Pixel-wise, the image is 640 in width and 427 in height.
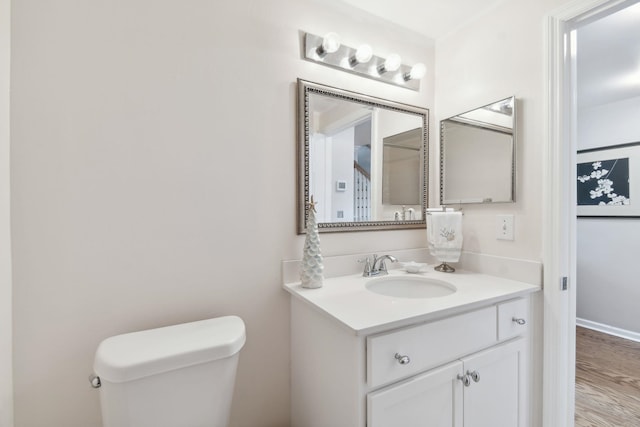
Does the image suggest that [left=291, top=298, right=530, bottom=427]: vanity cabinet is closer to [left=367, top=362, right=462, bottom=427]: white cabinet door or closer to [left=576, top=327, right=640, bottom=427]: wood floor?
[left=367, top=362, right=462, bottom=427]: white cabinet door

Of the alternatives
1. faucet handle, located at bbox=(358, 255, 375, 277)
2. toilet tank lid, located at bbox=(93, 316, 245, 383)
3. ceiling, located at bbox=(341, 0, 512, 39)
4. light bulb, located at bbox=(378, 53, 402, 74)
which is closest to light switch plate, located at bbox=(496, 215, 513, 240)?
faucet handle, located at bbox=(358, 255, 375, 277)

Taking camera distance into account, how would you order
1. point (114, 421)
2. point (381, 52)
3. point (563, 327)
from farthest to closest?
point (381, 52) → point (563, 327) → point (114, 421)

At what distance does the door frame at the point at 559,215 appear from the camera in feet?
4.02

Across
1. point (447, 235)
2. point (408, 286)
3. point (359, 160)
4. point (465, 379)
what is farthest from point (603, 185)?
point (465, 379)

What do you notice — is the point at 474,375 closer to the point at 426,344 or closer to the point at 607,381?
the point at 426,344

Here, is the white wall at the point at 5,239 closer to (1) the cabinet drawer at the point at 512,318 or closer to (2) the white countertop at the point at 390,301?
(2) the white countertop at the point at 390,301

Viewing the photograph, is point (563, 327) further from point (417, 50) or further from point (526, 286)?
point (417, 50)

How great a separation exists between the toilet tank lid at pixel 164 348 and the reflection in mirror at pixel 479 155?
1276 mm

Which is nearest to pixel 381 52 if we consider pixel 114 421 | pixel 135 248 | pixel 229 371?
pixel 135 248

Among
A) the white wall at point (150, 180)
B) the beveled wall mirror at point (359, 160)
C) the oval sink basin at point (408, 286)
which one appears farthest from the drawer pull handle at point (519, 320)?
the white wall at point (150, 180)

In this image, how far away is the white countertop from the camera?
0.92 meters

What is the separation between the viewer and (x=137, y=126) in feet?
3.48

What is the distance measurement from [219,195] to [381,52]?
112 cm

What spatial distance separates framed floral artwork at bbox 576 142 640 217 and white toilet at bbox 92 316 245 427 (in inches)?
126
